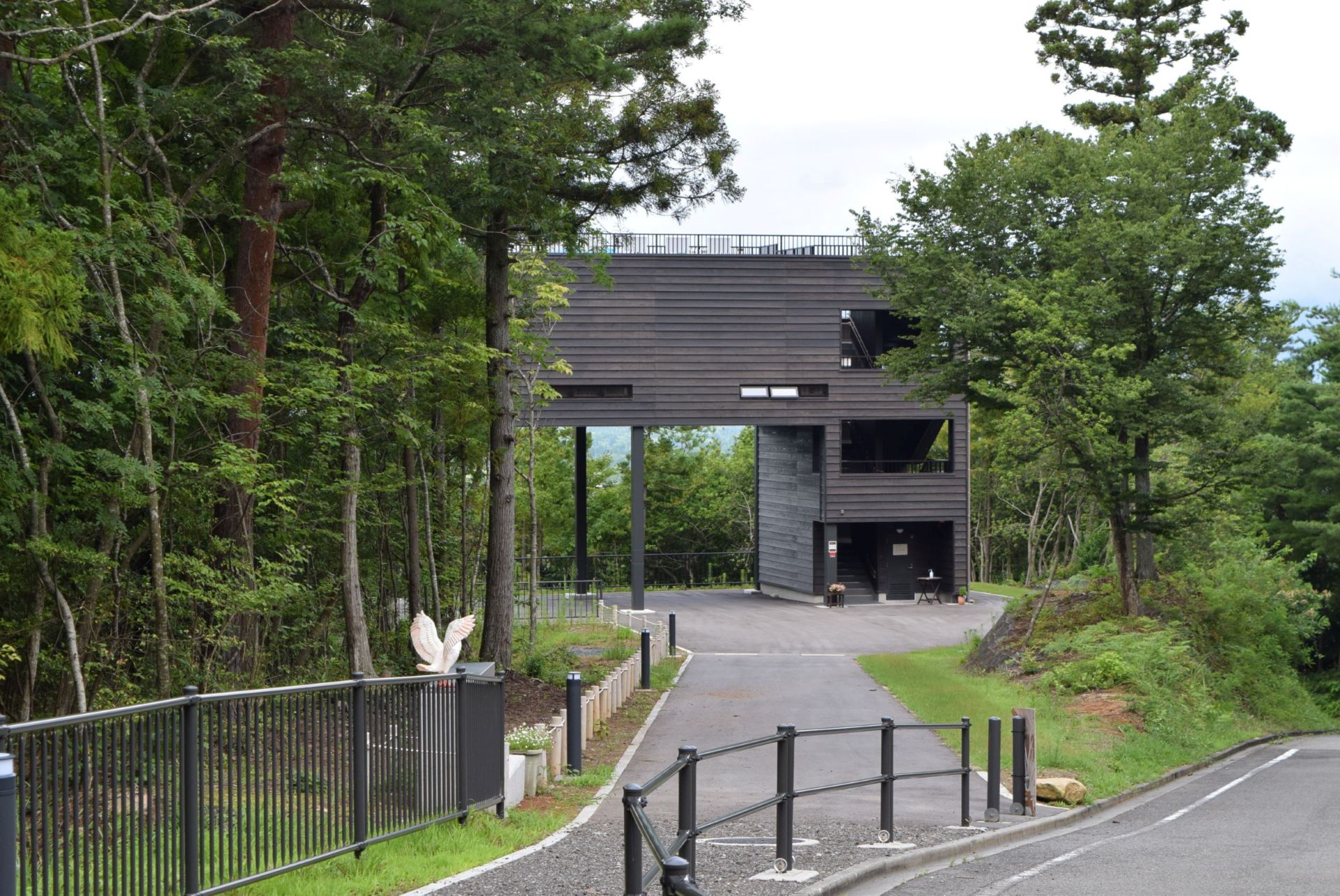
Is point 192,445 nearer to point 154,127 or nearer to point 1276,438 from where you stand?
point 154,127

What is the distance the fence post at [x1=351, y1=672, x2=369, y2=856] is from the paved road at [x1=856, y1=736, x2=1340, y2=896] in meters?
3.21

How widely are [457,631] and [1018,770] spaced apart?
5.82 meters

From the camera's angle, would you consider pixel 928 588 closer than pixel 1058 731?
No

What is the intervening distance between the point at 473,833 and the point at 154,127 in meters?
7.85

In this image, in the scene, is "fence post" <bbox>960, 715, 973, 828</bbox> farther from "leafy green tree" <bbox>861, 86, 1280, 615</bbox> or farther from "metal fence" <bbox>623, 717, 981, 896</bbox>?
"leafy green tree" <bbox>861, 86, 1280, 615</bbox>

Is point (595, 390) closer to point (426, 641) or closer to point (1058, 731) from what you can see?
point (1058, 731)

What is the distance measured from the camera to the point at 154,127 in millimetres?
12148

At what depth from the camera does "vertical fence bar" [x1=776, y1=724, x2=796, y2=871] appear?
795 centimetres

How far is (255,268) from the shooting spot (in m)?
12.9

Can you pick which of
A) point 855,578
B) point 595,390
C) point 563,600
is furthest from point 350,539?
point 855,578

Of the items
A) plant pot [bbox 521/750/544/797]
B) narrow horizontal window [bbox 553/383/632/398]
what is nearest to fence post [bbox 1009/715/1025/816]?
plant pot [bbox 521/750/544/797]

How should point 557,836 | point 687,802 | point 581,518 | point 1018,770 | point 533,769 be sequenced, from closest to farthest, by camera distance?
point 687,802, point 557,836, point 533,769, point 1018,770, point 581,518

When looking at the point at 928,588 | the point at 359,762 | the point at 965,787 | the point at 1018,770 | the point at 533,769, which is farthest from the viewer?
the point at 928,588

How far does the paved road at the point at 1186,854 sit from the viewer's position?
8.05 meters
